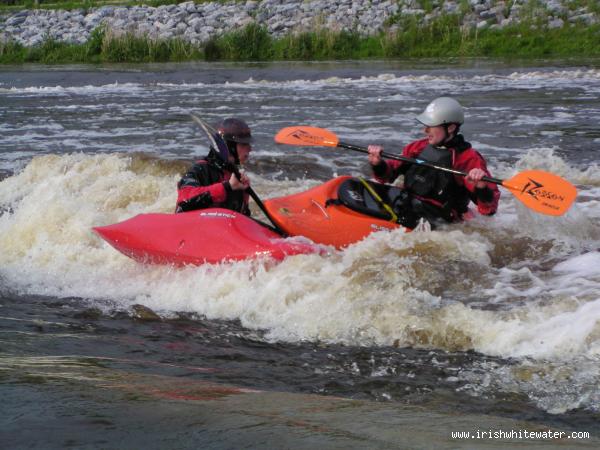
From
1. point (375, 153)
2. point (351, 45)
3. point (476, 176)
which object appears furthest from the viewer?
point (351, 45)

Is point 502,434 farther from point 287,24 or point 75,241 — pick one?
point 287,24

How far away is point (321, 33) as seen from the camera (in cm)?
2362

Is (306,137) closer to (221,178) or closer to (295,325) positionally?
(221,178)

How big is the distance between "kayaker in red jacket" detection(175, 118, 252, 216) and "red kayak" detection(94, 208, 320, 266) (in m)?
0.09

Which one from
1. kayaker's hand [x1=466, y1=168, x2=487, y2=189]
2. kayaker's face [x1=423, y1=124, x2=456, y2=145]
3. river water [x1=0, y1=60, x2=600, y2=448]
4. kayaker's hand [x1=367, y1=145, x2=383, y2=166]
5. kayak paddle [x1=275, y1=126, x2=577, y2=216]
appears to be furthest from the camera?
kayaker's hand [x1=367, y1=145, x2=383, y2=166]

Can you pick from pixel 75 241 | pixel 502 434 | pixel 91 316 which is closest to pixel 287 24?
pixel 75 241

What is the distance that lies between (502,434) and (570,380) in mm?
1075

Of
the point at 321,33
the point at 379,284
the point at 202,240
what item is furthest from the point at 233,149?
the point at 321,33

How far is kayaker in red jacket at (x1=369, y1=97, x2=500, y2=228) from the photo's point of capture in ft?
19.7

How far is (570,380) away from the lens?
156 inches

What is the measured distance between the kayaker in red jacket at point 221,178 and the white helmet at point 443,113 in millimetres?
1286

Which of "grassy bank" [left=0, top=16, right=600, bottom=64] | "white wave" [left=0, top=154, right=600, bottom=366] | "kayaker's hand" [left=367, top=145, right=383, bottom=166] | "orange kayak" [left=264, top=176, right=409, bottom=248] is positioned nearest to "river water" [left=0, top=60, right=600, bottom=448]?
"white wave" [left=0, top=154, right=600, bottom=366]

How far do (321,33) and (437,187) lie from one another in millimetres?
18177

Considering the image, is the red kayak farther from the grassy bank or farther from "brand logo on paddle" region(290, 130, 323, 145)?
the grassy bank
